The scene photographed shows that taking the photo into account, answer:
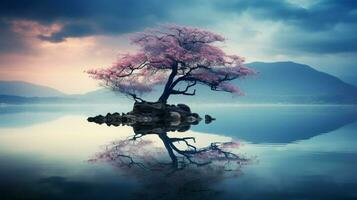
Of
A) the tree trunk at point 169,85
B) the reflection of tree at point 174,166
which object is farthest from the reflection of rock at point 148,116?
the reflection of tree at point 174,166

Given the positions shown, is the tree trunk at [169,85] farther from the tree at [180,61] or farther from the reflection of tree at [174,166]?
the reflection of tree at [174,166]

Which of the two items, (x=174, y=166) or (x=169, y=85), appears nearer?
(x=174, y=166)

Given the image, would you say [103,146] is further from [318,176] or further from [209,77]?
→ [209,77]

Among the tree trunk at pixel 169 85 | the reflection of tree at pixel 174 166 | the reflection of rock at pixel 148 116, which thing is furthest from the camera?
the tree trunk at pixel 169 85

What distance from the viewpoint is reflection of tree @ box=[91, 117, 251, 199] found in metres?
8.16

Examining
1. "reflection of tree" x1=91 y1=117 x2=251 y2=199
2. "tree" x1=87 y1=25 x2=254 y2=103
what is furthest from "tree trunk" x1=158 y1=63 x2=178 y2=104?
"reflection of tree" x1=91 y1=117 x2=251 y2=199

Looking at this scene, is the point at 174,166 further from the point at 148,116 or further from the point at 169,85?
the point at 169,85

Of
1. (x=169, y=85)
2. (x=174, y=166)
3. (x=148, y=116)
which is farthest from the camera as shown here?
(x=169, y=85)

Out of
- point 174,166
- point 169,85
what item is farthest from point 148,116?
point 174,166

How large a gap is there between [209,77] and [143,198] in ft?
103

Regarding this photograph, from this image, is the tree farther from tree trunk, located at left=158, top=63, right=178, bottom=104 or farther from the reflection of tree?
the reflection of tree

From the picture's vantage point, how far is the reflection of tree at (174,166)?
8.16m

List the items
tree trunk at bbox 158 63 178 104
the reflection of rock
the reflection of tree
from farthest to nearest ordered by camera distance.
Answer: tree trunk at bbox 158 63 178 104
the reflection of rock
the reflection of tree

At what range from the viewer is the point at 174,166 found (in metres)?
11.6
